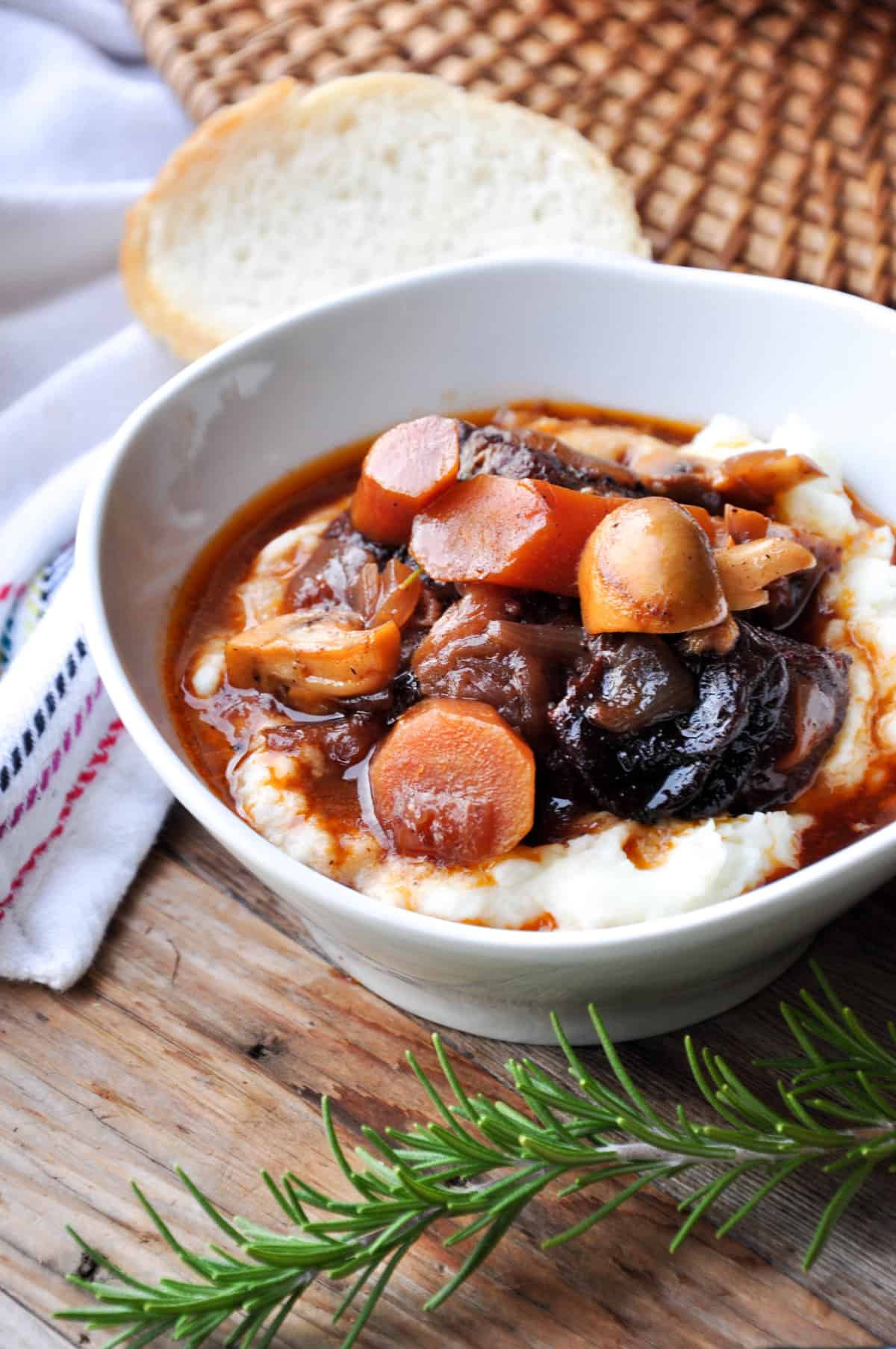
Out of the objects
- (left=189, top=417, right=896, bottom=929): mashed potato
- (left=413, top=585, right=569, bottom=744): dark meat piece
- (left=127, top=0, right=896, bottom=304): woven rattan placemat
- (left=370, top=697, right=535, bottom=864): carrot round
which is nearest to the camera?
(left=189, top=417, right=896, bottom=929): mashed potato

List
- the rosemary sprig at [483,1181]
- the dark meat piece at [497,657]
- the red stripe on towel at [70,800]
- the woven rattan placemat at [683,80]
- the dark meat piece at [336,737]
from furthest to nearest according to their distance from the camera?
the woven rattan placemat at [683,80], the red stripe on towel at [70,800], the dark meat piece at [336,737], the dark meat piece at [497,657], the rosemary sprig at [483,1181]

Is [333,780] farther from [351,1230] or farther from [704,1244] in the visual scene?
[704,1244]

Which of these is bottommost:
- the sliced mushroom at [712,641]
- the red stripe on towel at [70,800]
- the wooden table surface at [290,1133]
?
the wooden table surface at [290,1133]

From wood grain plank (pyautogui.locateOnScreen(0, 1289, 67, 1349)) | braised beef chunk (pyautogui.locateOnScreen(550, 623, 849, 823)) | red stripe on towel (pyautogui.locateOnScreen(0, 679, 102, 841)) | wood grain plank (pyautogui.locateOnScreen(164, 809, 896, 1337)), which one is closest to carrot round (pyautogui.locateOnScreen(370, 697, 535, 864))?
braised beef chunk (pyautogui.locateOnScreen(550, 623, 849, 823))

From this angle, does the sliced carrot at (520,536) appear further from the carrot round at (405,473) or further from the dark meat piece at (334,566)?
the dark meat piece at (334,566)

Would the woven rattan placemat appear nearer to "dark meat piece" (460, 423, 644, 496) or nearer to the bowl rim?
the bowl rim

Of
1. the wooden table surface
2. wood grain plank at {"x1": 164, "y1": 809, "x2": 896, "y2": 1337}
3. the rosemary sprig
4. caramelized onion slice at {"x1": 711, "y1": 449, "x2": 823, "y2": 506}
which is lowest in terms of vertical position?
wood grain plank at {"x1": 164, "y1": 809, "x2": 896, "y2": 1337}

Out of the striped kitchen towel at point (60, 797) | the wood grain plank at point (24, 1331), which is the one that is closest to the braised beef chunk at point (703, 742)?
the striped kitchen towel at point (60, 797)
